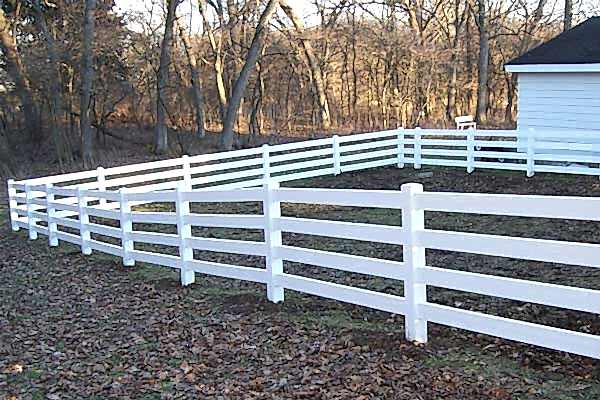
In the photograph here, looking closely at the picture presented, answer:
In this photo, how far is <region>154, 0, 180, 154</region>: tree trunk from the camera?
25.5 m

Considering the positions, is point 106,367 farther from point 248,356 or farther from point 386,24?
point 386,24

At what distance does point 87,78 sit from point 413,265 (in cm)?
2020

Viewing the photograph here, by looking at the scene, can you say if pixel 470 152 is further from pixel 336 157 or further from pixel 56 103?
pixel 56 103

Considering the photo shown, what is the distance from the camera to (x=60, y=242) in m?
12.6

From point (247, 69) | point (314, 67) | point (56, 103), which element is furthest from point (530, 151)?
point (314, 67)

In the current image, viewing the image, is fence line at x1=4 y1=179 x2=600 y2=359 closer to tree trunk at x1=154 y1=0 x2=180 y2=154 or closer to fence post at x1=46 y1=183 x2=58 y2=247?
fence post at x1=46 y1=183 x2=58 y2=247

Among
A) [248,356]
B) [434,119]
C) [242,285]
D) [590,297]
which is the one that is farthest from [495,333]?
[434,119]

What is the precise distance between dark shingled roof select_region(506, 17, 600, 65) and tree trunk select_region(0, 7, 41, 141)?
53.1 ft

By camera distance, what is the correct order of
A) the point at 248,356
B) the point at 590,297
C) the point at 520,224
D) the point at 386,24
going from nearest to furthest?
the point at 590,297 < the point at 248,356 < the point at 520,224 < the point at 386,24

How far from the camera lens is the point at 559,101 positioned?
661 inches

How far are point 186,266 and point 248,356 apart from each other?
9.25 feet

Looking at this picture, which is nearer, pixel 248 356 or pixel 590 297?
pixel 590 297

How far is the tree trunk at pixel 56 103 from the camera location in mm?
24219

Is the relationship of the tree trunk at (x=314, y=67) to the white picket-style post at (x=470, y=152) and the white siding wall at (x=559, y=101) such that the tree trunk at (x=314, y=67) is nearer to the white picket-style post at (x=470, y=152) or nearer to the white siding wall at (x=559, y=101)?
the white siding wall at (x=559, y=101)
